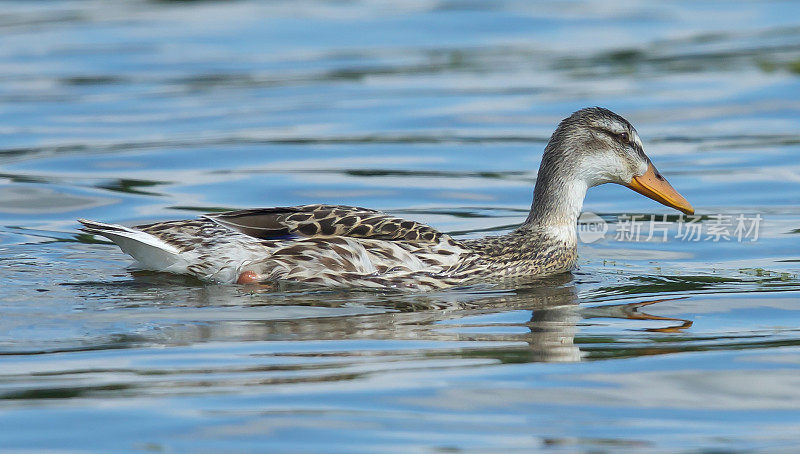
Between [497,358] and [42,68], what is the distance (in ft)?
51.1

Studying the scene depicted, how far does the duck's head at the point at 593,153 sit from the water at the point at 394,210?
0.74 metres

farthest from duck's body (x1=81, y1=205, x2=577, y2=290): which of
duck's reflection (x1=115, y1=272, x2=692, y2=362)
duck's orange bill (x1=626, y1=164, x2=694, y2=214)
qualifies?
duck's orange bill (x1=626, y1=164, x2=694, y2=214)

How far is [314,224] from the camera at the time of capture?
10.3 m

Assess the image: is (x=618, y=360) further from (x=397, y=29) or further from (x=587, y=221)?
(x=397, y=29)

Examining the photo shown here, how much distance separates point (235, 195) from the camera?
14523 millimetres

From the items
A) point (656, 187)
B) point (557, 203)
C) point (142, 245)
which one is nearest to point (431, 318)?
point (142, 245)

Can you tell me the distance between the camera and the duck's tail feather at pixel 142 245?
982cm

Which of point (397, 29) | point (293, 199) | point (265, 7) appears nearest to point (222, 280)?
point (293, 199)

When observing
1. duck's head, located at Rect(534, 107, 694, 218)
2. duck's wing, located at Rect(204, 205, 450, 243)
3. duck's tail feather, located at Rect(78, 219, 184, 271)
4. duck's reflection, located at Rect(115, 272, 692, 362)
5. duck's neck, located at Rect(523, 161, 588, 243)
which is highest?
duck's head, located at Rect(534, 107, 694, 218)

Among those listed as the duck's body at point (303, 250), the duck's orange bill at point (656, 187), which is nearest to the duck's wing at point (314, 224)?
the duck's body at point (303, 250)

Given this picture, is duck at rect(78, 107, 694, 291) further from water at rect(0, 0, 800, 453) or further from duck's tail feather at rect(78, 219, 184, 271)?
water at rect(0, 0, 800, 453)

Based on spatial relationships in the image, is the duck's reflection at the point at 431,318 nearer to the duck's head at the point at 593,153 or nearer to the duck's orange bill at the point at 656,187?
the duck's head at the point at 593,153

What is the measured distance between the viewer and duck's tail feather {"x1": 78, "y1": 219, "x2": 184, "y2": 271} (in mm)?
9820

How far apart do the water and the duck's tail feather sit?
185 millimetres
